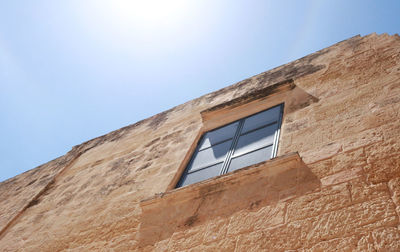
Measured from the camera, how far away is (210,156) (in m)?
3.78

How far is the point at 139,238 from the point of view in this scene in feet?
9.37

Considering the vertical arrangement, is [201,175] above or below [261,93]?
below

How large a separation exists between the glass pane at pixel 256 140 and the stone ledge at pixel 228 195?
75 cm

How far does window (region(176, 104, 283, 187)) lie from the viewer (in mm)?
3342

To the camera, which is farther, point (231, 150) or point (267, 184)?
point (231, 150)

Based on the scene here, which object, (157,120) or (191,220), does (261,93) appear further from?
(191,220)

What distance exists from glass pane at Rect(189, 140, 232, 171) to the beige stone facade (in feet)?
0.44

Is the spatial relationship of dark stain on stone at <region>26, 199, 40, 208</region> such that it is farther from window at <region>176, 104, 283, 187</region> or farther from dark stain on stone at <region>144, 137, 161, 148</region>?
window at <region>176, 104, 283, 187</region>

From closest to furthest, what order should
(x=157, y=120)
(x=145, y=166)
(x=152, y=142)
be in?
(x=145, y=166) < (x=152, y=142) < (x=157, y=120)

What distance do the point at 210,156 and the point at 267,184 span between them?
4.12 feet

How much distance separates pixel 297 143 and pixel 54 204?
3082 millimetres

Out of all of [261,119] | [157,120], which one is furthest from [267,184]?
[157,120]

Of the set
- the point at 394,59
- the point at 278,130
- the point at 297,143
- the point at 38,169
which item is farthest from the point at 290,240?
the point at 38,169

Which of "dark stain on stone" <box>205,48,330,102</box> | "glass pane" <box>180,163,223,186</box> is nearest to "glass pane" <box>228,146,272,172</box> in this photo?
"glass pane" <box>180,163,223,186</box>
